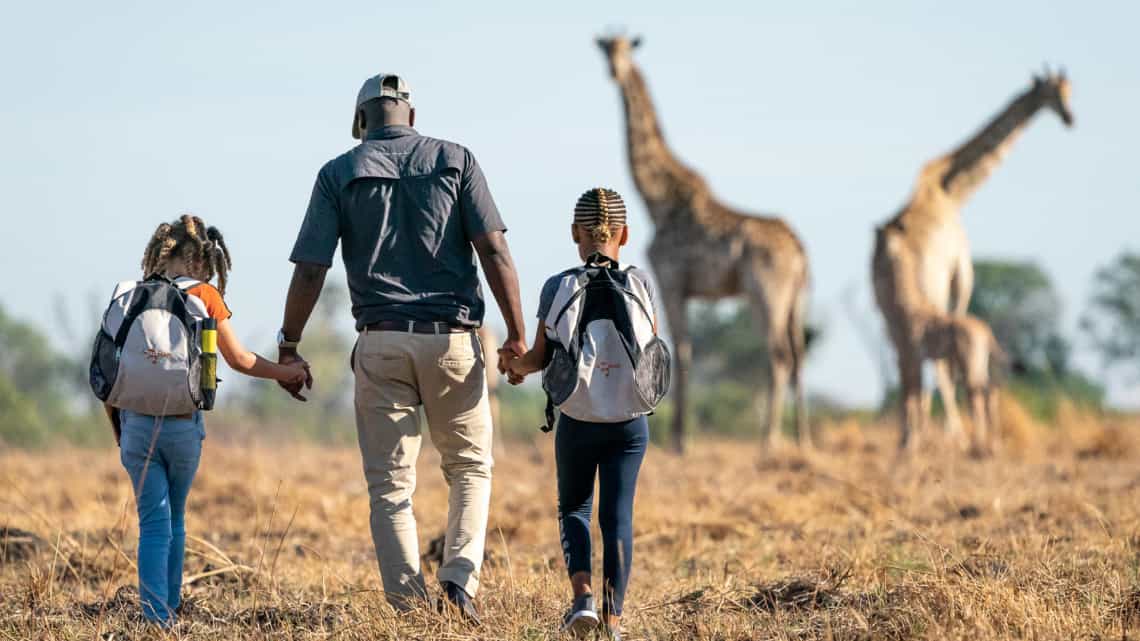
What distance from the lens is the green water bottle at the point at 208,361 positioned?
596cm

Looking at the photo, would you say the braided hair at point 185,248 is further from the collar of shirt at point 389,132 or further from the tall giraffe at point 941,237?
the tall giraffe at point 941,237

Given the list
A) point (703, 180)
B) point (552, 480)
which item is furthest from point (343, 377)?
point (552, 480)

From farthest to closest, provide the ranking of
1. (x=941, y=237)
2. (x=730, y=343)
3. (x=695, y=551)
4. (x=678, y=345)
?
1. (x=730, y=343)
2. (x=678, y=345)
3. (x=941, y=237)
4. (x=695, y=551)

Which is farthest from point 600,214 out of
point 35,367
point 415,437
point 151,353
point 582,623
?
point 35,367

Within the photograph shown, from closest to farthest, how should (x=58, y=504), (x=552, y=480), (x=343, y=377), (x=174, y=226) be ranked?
1. (x=174, y=226)
2. (x=58, y=504)
3. (x=552, y=480)
4. (x=343, y=377)

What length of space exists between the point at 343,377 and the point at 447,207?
30284 mm

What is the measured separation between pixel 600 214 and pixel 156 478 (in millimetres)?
2011

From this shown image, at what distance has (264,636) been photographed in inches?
230

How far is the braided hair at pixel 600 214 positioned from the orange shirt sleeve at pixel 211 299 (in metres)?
1.45

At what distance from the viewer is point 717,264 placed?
16266mm

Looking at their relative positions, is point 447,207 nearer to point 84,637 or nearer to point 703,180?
point 84,637

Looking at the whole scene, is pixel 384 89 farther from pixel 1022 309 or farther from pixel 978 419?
pixel 1022 309

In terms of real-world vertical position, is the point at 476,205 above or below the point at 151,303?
above

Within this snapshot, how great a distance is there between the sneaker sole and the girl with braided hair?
61.4 inches
